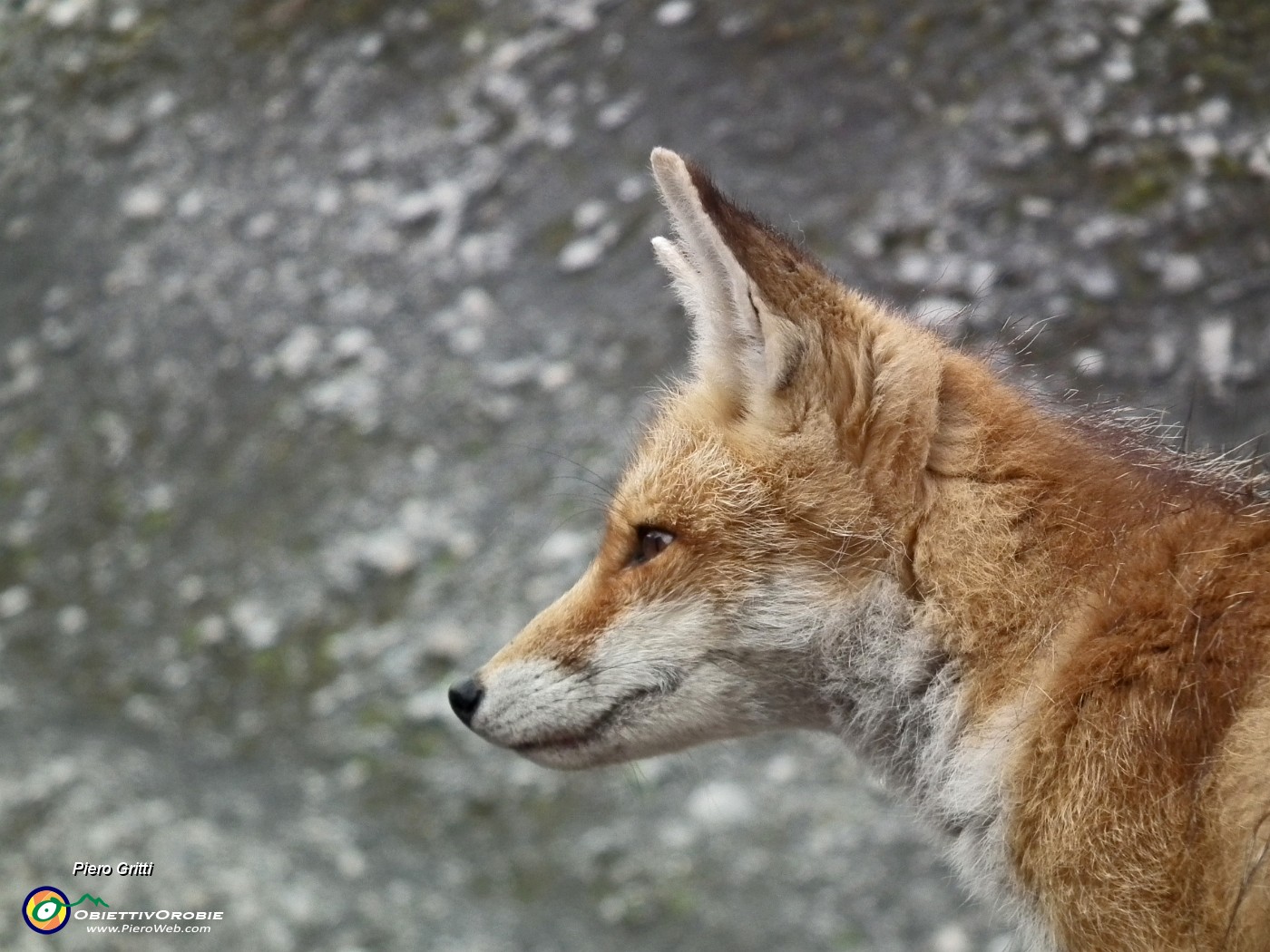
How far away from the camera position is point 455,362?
712 cm

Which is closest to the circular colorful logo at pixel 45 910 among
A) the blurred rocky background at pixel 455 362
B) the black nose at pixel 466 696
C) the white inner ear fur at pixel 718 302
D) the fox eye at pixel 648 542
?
the blurred rocky background at pixel 455 362

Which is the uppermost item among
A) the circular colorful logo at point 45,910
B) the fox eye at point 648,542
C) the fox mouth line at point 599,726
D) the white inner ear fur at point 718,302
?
the white inner ear fur at point 718,302

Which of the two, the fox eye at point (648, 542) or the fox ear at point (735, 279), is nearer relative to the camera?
the fox ear at point (735, 279)

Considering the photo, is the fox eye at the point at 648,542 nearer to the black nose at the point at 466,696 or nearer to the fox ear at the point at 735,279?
the fox ear at the point at 735,279

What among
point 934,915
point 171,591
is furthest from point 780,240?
point 171,591

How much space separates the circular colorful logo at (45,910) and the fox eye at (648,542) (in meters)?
3.51

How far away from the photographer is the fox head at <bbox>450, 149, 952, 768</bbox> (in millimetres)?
3090

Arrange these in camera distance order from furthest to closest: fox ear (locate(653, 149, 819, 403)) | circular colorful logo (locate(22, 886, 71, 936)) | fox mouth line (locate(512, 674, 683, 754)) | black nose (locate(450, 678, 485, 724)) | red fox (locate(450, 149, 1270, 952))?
circular colorful logo (locate(22, 886, 71, 936)) < black nose (locate(450, 678, 485, 724)) < fox mouth line (locate(512, 674, 683, 754)) < fox ear (locate(653, 149, 819, 403)) < red fox (locate(450, 149, 1270, 952))

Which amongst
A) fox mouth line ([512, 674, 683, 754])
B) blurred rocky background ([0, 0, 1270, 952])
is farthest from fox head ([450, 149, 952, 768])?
blurred rocky background ([0, 0, 1270, 952])

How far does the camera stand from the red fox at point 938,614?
103 inches

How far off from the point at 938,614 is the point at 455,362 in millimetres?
4597

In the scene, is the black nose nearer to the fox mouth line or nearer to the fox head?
the fox head

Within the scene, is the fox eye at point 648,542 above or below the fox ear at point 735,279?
below

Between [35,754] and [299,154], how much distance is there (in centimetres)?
420
